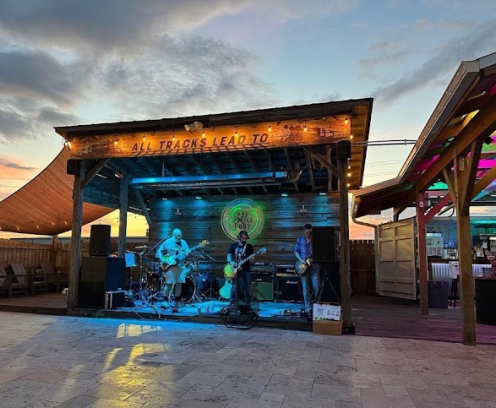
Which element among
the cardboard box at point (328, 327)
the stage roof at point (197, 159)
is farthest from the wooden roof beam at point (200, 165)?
the cardboard box at point (328, 327)

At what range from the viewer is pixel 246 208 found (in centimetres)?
974

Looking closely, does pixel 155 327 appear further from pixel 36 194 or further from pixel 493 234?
pixel 493 234

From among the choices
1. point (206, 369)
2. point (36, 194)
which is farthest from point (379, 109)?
point (36, 194)

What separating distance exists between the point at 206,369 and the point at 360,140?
15.0 feet

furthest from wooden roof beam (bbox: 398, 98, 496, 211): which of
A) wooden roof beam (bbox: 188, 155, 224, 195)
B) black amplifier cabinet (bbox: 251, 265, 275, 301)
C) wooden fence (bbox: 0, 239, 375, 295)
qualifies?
wooden roof beam (bbox: 188, 155, 224, 195)

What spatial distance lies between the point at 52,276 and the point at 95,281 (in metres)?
5.00

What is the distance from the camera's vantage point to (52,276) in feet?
35.2

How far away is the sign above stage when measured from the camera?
225 inches

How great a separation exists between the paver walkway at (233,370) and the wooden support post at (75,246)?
1.33 m

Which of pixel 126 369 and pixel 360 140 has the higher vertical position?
pixel 360 140

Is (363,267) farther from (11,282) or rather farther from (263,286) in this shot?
(11,282)

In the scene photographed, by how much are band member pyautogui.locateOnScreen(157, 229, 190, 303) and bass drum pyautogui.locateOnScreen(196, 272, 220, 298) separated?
104cm

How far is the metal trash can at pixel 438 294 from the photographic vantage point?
27.2 ft

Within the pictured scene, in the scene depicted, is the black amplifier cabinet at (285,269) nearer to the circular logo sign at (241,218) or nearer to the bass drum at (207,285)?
the circular logo sign at (241,218)
